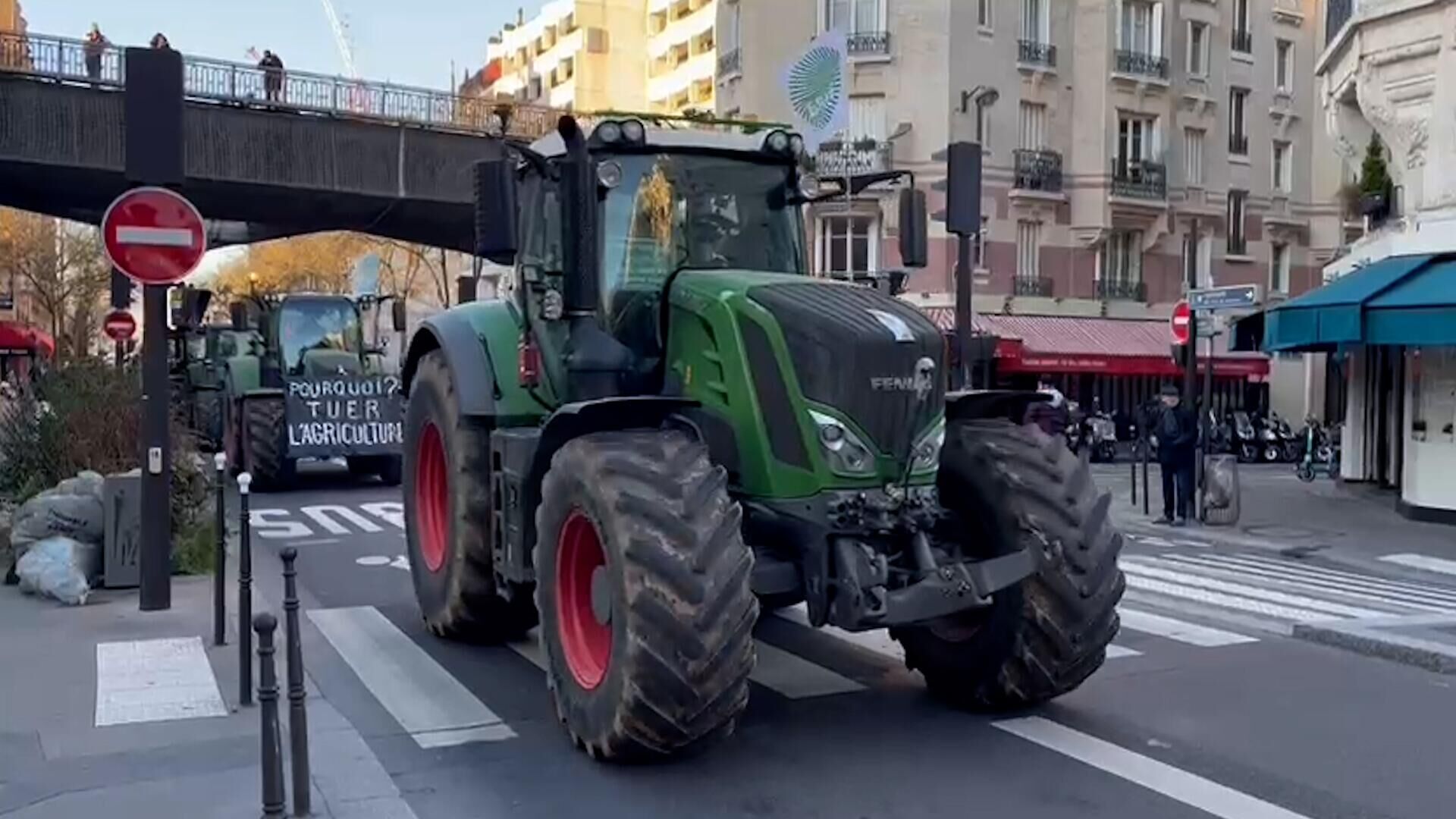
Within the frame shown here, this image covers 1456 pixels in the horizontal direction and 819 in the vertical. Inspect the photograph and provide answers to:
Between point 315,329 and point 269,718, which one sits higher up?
point 315,329

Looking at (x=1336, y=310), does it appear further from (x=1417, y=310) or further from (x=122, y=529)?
(x=122, y=529)

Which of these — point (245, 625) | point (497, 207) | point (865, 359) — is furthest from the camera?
point (245, 625)

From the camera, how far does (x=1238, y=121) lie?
140 ft

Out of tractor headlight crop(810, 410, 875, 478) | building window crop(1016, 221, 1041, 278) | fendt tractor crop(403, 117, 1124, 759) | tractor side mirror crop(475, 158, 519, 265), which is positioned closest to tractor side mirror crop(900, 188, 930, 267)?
fendt tractor crop(403, 117, 1124, 759)

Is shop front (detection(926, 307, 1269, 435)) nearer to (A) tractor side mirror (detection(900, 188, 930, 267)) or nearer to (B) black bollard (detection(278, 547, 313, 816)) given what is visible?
(A) tractor side mirror (detection(900, 188, 930, 267))

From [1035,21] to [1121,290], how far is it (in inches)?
305

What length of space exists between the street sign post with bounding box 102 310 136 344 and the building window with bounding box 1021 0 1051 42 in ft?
81.1

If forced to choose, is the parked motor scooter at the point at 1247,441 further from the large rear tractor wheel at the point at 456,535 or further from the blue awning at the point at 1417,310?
the large rear tractor wheel at the point at 456,535

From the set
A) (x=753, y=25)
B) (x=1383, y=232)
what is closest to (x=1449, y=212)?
(x=1383, y=232)

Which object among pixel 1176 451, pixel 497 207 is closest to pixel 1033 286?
pixel 1176 451

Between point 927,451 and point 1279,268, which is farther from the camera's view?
point 1279,268

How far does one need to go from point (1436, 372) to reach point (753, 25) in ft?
82.9

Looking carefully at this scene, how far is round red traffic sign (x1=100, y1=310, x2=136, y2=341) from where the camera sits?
859 inches

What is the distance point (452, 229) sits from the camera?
102 feet
